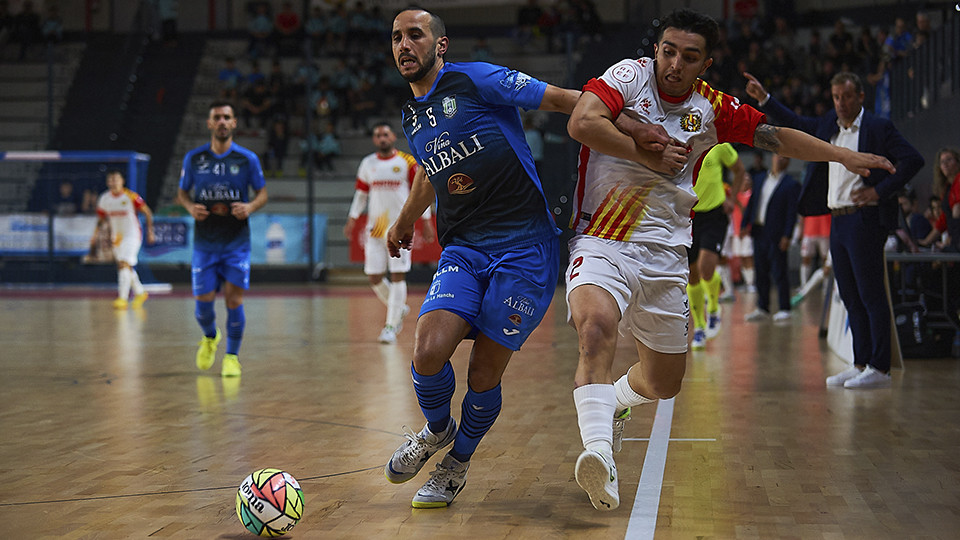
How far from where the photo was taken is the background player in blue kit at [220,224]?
8.63 m

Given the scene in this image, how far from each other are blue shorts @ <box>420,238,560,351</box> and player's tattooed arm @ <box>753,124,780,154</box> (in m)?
1.16

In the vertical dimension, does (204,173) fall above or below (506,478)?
above

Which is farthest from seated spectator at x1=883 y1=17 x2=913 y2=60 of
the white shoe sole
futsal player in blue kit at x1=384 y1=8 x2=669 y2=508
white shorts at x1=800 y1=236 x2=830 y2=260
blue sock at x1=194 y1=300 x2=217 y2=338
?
the white shoe sole

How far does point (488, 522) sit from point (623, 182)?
5.32 feet

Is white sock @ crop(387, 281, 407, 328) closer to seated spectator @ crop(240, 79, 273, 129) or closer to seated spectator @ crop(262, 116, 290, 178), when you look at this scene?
seated spectator @ crop(262, 116, 290, 178)

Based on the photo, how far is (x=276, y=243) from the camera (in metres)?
22.8

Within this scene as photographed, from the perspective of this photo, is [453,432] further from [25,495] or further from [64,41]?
[64,41]

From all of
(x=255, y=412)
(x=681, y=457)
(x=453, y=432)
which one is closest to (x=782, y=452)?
(x=681, y=457)

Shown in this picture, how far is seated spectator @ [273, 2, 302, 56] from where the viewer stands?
2845cm

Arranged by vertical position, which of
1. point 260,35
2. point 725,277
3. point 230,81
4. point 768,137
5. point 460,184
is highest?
point 260,35

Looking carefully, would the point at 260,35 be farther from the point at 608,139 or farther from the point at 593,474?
the point at 593,474

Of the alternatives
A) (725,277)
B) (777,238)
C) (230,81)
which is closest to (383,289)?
(777,238)

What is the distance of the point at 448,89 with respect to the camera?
444cm

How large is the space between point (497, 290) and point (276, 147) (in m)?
22.0
